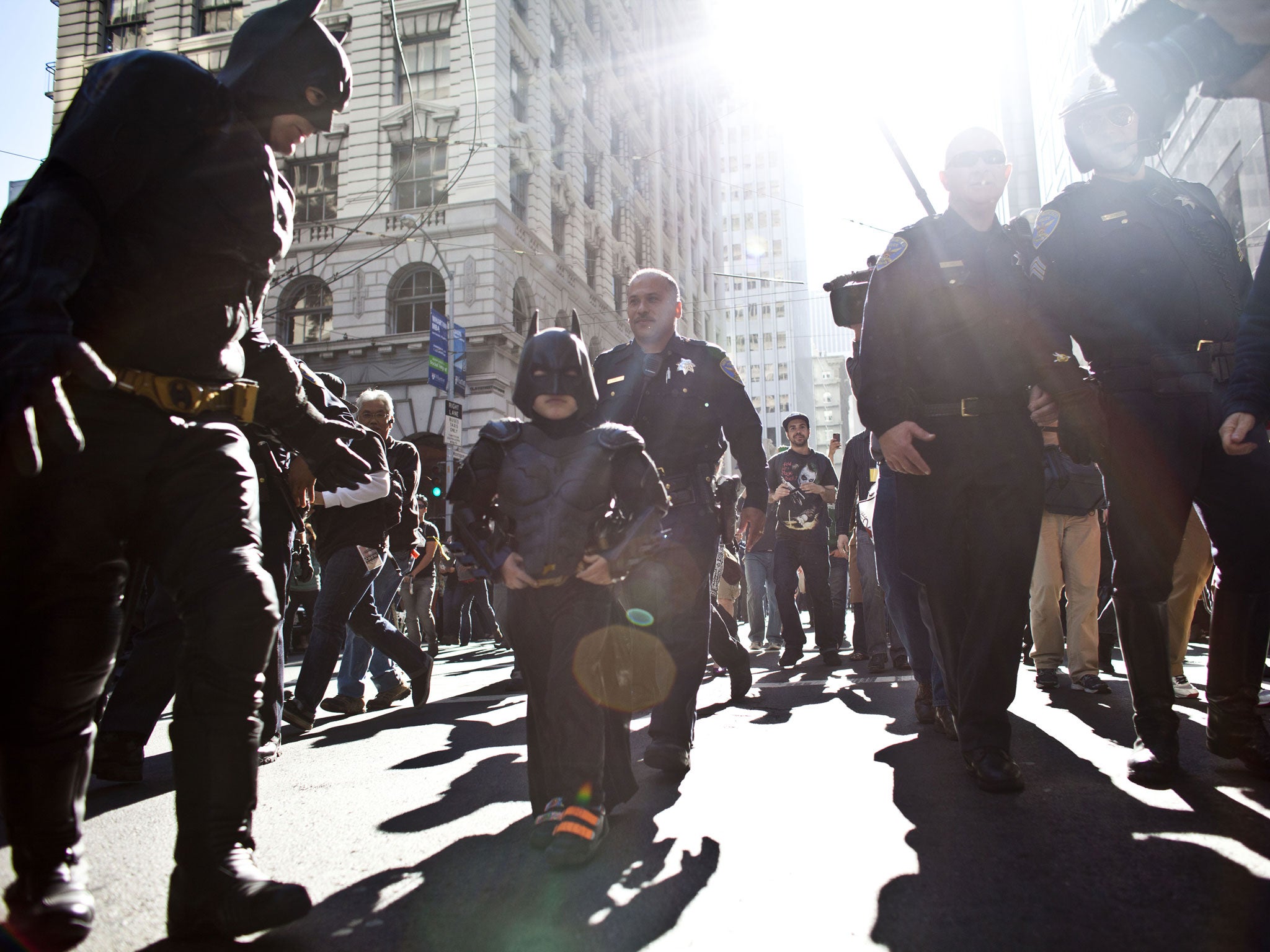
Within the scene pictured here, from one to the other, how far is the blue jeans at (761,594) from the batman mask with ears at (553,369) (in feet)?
17.9

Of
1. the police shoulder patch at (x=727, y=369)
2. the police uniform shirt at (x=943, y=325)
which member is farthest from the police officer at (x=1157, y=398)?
the police shoulder patch at (x=727, y=369)

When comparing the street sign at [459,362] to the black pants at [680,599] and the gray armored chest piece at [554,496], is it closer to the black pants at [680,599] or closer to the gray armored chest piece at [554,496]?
the black pants at [680,599]

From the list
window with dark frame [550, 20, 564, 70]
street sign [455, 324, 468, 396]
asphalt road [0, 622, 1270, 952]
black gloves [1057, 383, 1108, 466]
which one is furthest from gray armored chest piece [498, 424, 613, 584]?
window with dark frame [550, 20, 564, 70]

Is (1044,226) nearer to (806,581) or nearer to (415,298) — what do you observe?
(806,581)

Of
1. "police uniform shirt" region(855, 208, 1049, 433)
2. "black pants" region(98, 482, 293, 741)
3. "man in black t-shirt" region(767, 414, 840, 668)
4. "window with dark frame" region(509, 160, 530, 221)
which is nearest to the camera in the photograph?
"police uniform shirt" region(855, 208, 1049, 433)

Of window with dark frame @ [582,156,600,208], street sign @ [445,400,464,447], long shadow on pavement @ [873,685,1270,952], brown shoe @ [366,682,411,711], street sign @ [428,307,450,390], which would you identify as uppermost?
window with dark frame @ [582,156,600,208]

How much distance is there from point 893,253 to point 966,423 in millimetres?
697

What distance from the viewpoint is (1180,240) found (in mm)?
3129

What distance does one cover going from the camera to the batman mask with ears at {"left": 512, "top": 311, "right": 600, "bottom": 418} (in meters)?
2.91

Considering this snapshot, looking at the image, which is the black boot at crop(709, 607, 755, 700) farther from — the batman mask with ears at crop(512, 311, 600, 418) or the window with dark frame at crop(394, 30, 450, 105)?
the window with dark frame at crop(394, 30, 450, 105)

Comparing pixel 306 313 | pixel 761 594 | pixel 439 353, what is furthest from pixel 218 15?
pixel 761 594

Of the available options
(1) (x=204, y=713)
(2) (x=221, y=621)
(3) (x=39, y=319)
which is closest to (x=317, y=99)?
(3) (x=39, y=319)

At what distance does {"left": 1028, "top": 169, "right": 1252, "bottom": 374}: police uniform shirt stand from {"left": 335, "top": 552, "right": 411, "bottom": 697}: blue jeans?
408 centimetres

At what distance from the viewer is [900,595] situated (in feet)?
15.6
